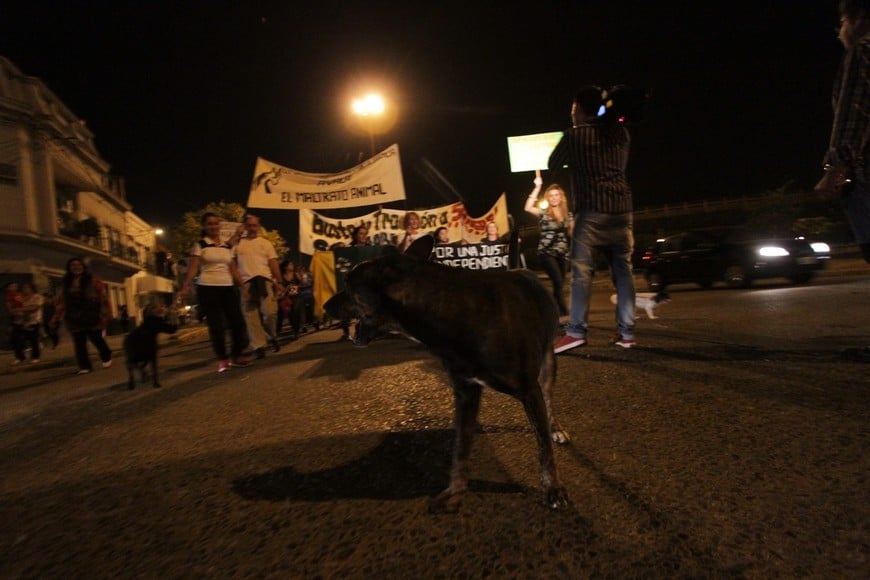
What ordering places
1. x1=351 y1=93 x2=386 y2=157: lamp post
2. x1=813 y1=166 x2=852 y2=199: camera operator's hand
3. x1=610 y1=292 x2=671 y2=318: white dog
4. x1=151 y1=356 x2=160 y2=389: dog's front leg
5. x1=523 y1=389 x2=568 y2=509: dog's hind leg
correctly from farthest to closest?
x1=351 y1=93 x2=386 y2=157: lamp post < x1=610 y1=292 x2=671 y2=318: white dog < x1=151 y1=356 x2=160 y2=389: dog's front leg < x1=813 y1=166 x2=852 y2=199: camera operator's hand < x1=523 y1=389 x2=568 y2=509: dog's hind leg

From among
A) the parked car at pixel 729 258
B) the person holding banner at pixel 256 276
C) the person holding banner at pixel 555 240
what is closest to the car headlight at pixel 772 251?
the parked car at pixel 729 258

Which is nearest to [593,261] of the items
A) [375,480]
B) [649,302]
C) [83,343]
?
[375,480]

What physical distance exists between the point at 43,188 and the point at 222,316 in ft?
83.6

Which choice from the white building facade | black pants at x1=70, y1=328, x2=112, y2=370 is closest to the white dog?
black pants at x1=70, y1=328, x2=112, y2=370

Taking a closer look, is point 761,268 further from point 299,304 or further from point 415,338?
point 415,338

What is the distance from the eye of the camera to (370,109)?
37.3 ft

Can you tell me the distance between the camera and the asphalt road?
4.22ft

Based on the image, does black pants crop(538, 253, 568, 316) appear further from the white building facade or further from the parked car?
the white building facade

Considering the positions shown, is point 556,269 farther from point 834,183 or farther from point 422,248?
point 422,248

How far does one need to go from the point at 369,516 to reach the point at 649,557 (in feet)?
2.95

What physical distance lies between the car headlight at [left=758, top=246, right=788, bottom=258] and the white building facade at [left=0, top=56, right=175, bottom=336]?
25160 millimetres

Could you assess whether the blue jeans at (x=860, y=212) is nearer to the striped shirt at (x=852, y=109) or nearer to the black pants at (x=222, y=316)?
the striped shirt at (x=852, y=109)

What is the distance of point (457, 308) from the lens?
1.62 m

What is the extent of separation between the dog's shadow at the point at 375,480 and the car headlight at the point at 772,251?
12.1 m
